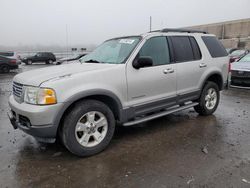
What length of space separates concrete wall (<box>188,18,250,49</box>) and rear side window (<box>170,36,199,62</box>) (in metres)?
33.0

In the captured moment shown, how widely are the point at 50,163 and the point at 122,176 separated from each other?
1.12 m

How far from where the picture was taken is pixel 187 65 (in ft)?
14.8

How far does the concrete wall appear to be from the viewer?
3434cm

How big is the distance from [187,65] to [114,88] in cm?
189

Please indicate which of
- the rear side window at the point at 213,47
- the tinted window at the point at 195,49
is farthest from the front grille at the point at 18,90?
the rear side window at the point at 213,47

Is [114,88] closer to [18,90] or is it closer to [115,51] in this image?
[115,51]

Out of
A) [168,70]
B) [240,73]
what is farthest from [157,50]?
[240,73]

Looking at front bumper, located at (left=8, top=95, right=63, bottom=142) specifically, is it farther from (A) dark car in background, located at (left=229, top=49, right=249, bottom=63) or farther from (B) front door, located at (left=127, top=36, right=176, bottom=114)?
(A) dark car in background, located at (left=229, top=49, right=249, bottom=63)

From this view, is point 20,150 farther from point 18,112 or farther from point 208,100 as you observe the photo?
point 208,100

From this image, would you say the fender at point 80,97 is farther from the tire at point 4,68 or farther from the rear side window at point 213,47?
the tire at point 4,68

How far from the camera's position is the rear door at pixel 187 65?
4.40m

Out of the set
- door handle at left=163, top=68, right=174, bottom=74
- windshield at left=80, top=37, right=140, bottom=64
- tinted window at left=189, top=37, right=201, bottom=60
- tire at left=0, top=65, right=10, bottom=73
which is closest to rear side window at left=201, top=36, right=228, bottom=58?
tinted window at left=189, top=37, right=201, bottom=60

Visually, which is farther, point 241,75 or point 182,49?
point 241,75

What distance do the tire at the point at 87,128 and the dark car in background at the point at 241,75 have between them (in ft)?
21.1
